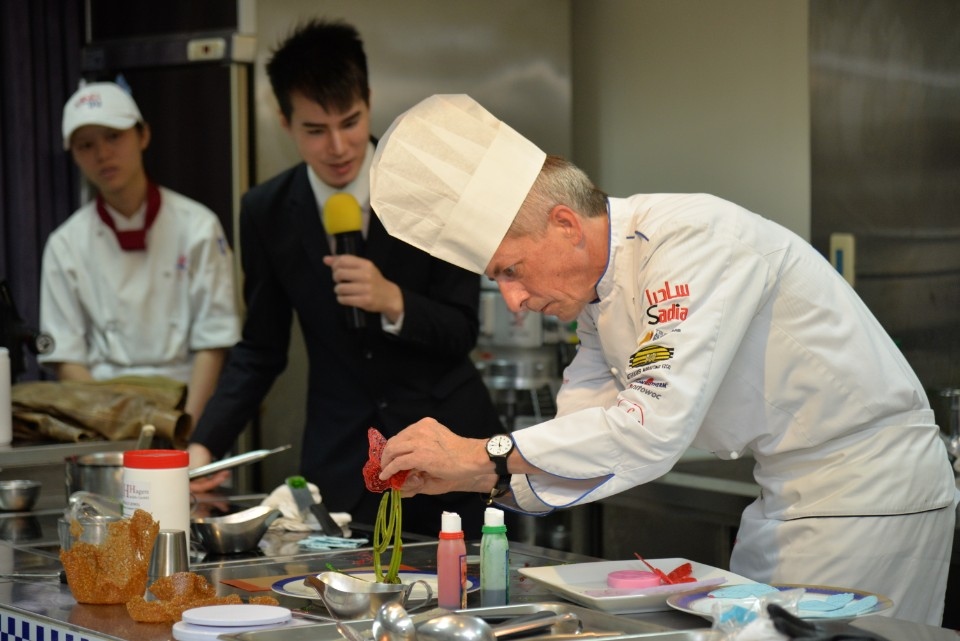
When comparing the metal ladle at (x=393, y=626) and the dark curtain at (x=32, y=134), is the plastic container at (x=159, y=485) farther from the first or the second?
the dark curtain at (x=32, y=134)

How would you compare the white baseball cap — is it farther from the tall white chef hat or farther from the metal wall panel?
the tall white chef hat

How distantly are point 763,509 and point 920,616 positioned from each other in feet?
0.94

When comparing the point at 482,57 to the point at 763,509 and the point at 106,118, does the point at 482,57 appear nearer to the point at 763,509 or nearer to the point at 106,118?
the point at 106,118

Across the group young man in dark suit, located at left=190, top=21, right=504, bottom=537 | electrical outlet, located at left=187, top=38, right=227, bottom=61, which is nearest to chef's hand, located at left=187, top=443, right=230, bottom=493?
young man in dark suit, located at left=190, top=21, right=504, bottom=537

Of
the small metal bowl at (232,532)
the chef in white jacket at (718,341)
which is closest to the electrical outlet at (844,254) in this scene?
the chef in white jacket at (718,341)

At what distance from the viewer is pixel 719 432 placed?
200 centimetres

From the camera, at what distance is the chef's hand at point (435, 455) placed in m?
1.76

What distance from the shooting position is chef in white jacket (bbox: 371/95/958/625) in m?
1.79

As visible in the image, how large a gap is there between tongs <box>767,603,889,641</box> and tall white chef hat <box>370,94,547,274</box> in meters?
0.72

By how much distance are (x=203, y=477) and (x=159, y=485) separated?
672 mm

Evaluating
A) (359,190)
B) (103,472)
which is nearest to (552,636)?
(103,472)

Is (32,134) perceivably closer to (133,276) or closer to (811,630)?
(133,276)

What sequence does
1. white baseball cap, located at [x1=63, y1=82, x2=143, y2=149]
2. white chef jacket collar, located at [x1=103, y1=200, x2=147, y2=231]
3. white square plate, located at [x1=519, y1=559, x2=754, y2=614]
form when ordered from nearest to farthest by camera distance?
white square plate, located at [x1=519, y1=559, x2=754, y2=614] → white baseball cap, located at [x1=63, y1=82, x2=143, y2=149] → white chef jacket collar, located at [x1=103, y1=200, x2=147, y2=231]

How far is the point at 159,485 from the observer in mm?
1981
